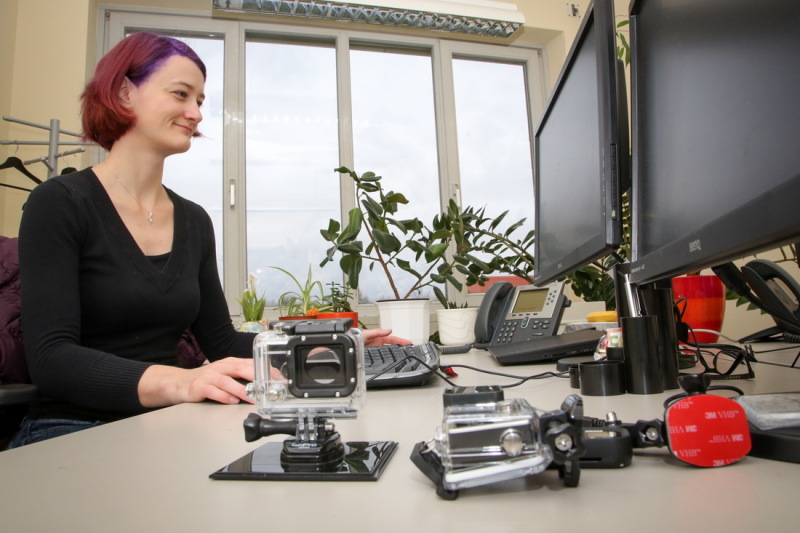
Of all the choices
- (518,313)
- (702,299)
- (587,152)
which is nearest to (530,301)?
(518,313)

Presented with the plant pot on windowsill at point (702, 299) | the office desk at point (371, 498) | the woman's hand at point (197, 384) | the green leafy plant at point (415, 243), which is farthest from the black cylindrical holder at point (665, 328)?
the green leafy plant at point (415, 243)

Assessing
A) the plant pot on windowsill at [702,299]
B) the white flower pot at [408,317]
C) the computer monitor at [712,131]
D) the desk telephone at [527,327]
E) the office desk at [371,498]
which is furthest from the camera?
the white flower pot at [408,317]

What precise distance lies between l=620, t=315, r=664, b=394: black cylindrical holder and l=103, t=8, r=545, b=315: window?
2358 mm

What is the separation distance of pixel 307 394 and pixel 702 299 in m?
1.28

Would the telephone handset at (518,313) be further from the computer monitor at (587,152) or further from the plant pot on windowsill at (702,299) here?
the plant pot on windowsill at (702,299)

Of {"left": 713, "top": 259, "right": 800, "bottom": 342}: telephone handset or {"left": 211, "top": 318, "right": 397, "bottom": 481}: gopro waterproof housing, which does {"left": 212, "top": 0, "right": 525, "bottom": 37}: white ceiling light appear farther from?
{"left": 211, "top": 318, "right": 397, "bottom": 481}: gopro waterproof housing

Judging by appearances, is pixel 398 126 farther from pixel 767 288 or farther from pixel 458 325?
pixel 767 288

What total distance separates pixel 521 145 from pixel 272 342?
3257 millimetres

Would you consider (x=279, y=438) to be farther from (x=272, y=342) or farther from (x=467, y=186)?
(x=467, y=186)

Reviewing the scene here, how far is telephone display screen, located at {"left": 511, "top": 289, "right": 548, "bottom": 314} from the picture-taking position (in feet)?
4.36

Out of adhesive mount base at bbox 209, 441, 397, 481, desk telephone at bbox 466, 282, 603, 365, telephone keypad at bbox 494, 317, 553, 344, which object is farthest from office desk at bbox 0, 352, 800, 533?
telephone keypad at bbox 494, 317, 553, 344

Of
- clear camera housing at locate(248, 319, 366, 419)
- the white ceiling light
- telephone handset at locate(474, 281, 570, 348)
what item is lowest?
clear camera housing at locate(248, 319, 366, 419)

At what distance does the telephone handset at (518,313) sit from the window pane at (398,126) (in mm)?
1514

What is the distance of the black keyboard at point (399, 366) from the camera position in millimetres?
772
